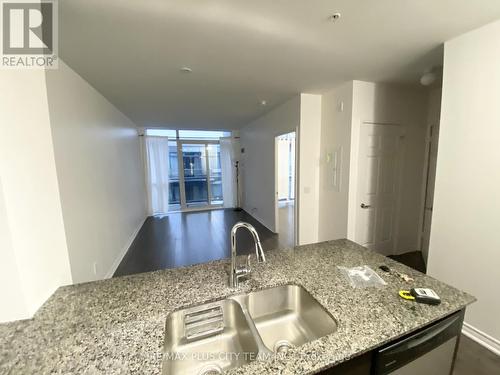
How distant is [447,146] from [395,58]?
1.00 metres

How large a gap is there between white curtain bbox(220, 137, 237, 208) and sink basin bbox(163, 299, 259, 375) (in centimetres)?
550

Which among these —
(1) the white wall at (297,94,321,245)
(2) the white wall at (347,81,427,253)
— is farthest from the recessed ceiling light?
Result: (1) the white wall at (297,94,321,245)

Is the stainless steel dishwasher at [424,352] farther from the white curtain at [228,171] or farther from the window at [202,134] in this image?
the window at [202,134]

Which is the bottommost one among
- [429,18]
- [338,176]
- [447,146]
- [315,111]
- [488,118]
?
[338,176]

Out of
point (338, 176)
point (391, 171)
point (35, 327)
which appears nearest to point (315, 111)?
point (338, 176)

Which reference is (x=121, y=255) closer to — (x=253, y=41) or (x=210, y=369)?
(x=210, y=369)

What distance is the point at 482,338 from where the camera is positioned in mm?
1639

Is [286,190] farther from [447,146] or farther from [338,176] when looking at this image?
[447,146]

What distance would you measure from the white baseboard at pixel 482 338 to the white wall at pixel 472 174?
1cm

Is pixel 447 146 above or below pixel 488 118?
below

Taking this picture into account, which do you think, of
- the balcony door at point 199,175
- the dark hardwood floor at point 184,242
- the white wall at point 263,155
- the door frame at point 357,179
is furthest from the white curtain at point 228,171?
the door frame at point 357,179

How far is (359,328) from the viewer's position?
0.81 m

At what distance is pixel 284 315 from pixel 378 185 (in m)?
2.53

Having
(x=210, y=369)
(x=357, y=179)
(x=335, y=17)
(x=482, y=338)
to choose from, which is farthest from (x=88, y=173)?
(x=482, y=338)
